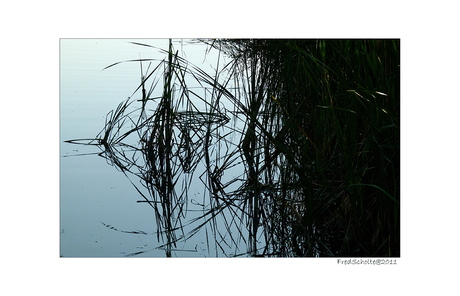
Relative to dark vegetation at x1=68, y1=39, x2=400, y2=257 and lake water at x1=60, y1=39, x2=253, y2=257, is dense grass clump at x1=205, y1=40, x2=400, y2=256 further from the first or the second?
lake water at x1=60, y1=39, x2=253, y2=257

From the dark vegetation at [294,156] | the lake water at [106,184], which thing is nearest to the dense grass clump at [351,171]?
the dark vegetation at [294,156]

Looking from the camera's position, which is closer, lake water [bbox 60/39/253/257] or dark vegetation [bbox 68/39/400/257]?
dark vegetation [bbox 68/39/400/257]

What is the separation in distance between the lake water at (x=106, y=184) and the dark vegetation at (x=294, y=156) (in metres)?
0.04

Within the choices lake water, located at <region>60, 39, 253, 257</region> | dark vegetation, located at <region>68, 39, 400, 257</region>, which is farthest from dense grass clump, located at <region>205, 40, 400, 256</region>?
lake water, located at <region>60, 39, 253, 257</region>

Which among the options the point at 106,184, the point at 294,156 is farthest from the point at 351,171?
the point at 106,184

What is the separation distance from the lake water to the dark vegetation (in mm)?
38

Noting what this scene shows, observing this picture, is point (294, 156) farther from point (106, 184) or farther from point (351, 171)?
point (106, 184)

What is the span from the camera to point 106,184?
7.04 ft

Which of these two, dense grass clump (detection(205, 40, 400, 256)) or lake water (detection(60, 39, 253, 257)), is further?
lake water (detection(60, 39, 253, 257))

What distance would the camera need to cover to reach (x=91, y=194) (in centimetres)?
202

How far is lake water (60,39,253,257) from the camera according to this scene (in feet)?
5.52
